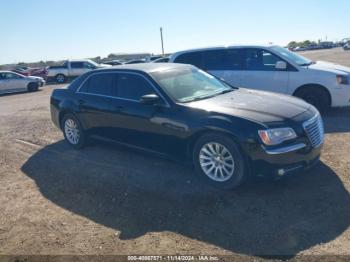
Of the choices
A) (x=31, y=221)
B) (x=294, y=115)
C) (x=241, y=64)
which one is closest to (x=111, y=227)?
(x=31, y=221)

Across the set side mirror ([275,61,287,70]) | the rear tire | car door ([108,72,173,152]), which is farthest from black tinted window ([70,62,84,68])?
car door ([108,72,173,152])

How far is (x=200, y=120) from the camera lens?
503cm

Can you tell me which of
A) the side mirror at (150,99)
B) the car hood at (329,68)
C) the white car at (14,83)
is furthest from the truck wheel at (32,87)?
the side mirror at (150,99)

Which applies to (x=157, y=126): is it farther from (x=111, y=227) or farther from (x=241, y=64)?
(x=241, y=64)

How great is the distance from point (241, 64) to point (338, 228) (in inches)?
237

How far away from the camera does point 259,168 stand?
15.3 ft

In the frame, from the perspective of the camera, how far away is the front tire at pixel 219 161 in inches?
188

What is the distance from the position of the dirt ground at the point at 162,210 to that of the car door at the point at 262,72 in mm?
2453

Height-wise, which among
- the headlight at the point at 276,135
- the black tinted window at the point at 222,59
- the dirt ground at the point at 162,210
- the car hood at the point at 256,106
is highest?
the black tinted window at the point at 222,59

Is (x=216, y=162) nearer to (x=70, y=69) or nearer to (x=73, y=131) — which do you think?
(x=73, y=131)

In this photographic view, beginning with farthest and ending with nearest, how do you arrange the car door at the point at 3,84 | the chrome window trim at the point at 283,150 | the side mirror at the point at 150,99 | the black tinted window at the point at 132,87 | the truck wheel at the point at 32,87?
1. the truck wheel at the point at 32,87
2. the car door at the point at 3,84
3. the black tinted window at the point at 132,87
4. the side mirror at the point at 150,99
5. the chrome window trim at the point at 283,150

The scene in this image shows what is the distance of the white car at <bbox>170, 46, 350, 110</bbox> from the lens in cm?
843

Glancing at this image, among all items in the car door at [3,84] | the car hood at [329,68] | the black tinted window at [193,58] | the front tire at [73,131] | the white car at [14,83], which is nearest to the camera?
the front tire at [73,131]

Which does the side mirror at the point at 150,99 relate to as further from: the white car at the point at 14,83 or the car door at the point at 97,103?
the white car at the point at 14,83
